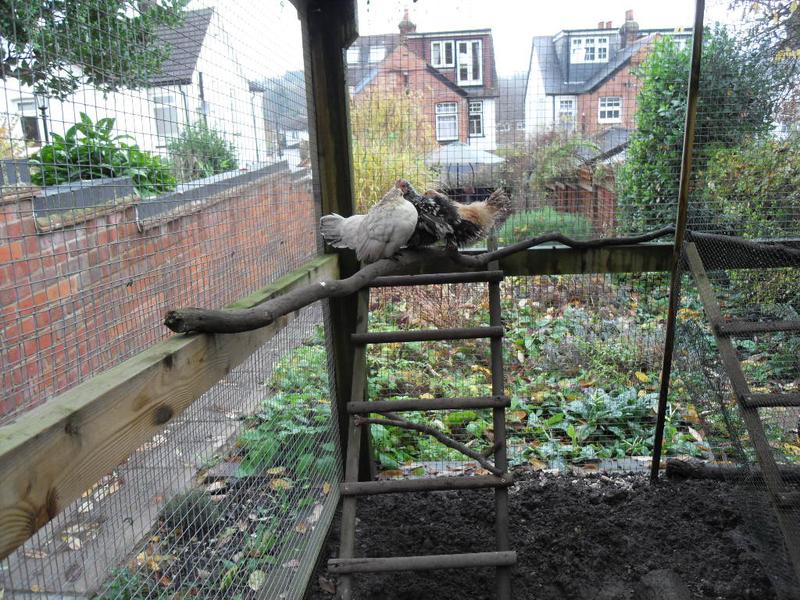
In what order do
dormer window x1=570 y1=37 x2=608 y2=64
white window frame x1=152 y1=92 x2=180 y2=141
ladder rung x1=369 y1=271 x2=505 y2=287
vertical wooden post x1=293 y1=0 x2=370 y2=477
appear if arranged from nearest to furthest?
Result: white window frame x1=152 y1=92 x2=180 y2=141, ladder rung x1=369 y1=271 x2=505 y2=287, vertical wooden post x1=293 y1=0 x2=370 y2=477, dormer window x1=570 y1=37 x2=608 y2=64

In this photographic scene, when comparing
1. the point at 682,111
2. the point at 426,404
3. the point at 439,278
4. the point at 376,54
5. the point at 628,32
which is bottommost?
the point at 426,404

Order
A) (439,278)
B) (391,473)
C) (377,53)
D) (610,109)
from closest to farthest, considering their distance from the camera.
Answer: (439,278)
(377,53)
(610,109)
(391,473)

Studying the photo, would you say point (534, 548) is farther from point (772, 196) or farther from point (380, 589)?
point (772, 196)

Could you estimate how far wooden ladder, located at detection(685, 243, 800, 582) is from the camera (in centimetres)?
170

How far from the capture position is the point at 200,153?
1410mm

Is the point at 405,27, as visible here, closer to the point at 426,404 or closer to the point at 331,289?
the point at 331,289

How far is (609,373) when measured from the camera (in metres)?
3.29

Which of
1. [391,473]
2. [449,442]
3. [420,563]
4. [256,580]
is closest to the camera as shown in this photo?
[256,580]

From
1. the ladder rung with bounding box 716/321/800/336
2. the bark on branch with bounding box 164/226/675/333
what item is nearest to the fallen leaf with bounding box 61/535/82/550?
the bark on branch with bounding box 164/226/675/333

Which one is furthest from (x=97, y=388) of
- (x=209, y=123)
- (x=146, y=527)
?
(x=209, y=123)

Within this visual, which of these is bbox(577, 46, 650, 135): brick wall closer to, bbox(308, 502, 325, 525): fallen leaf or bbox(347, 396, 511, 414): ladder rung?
bbox(347, 396, 511, 414): ladder rung

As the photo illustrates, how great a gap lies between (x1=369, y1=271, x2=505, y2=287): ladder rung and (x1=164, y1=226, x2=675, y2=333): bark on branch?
0.04m

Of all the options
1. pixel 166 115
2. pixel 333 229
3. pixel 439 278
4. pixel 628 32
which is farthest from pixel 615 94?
pixel 166 115

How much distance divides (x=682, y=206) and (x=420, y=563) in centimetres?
177
